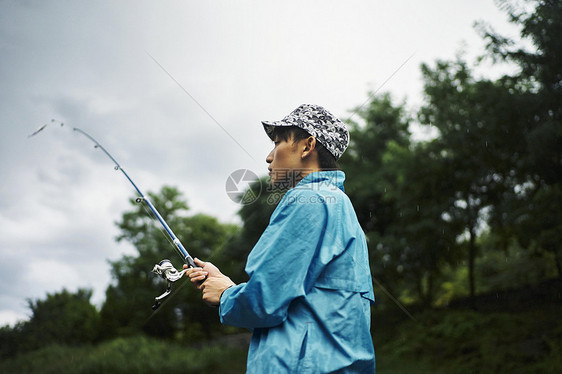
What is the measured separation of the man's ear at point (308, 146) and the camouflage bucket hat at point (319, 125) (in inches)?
0.9

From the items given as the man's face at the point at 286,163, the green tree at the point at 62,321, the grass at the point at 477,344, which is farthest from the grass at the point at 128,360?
the man's face at the point at 286,163

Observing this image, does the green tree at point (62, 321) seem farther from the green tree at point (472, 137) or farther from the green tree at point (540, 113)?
the green tree at point (540, 113)

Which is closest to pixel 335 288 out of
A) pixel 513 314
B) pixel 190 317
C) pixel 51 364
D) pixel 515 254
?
pixel 513 314

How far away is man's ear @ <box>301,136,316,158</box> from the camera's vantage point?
7.08ft

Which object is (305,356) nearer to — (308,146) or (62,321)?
(308,146)

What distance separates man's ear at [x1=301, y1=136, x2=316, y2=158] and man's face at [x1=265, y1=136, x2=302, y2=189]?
24 millimetres

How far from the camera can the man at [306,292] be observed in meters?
1.65

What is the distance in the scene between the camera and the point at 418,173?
49.1ft

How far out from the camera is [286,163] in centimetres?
216

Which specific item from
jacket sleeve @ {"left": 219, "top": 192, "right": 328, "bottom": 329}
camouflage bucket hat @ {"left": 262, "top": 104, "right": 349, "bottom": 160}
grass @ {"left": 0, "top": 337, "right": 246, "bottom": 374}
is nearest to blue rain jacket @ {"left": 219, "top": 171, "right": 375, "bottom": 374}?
jacket sleeve @ {"left": 219, "top": 192, "right": 328, "bottom": 329}

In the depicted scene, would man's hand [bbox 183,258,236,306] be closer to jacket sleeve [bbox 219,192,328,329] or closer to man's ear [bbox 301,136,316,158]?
jacket sleeve [bbox 219,192,328,329]

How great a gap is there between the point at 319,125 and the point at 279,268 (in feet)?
2.67

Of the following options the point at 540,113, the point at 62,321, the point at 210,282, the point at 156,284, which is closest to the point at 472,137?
the point at 540,113

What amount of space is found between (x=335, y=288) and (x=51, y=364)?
1498 cm
